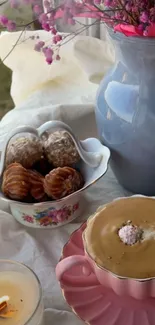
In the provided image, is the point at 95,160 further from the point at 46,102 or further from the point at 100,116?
the point at 46,102

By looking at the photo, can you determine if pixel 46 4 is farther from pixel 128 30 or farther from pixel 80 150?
pixel 80 150

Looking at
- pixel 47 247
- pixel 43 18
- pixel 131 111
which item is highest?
pixel 43 18

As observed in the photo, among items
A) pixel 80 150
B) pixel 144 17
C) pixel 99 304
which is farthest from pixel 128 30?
pixel 99 304

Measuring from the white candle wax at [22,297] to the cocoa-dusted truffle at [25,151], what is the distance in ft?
0.52

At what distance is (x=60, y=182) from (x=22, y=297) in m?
0.15

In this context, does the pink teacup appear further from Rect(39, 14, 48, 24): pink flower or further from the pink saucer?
Rect(39, 14, 48, 24): pink flower

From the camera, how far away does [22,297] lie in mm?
495

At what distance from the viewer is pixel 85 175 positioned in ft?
2.12

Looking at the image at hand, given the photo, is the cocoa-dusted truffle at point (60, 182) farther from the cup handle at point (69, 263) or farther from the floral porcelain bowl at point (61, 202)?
the cup handle at point (69, 263)

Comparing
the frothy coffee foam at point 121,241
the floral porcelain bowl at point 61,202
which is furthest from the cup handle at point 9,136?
the frothy coffee foam at point 121,241

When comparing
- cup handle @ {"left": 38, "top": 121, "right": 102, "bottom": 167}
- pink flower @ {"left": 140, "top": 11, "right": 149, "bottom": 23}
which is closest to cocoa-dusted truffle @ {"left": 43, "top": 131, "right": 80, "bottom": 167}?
cup handle @ {"left": 38, "top": 121, "right": 102, "bottom": 167}

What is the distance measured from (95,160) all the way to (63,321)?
0.69 feet

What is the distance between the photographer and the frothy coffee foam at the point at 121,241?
47cm

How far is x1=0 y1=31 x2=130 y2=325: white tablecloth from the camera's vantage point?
1.87ft
